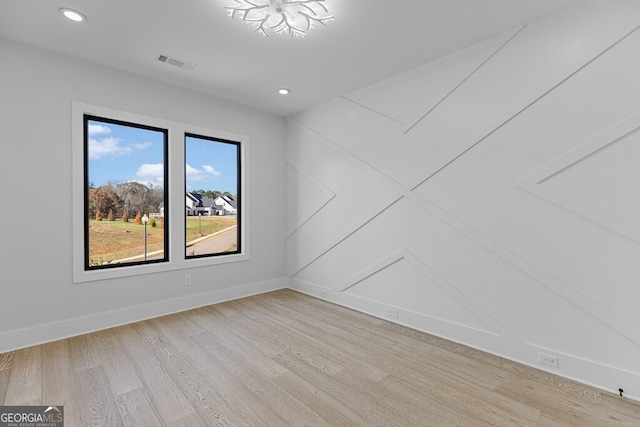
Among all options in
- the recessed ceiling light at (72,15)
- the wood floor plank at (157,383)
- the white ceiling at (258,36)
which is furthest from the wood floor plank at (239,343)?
the recessed ceiling light at (72,15)

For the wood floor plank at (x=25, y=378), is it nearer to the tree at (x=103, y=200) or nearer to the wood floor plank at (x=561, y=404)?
the tree at (x=103, y=200)

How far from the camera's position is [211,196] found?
407cm

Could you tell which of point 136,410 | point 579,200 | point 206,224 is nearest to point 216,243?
point 206,224

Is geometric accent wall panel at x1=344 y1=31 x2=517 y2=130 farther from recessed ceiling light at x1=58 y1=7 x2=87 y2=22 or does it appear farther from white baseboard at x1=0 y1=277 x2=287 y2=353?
white baseboard at x1=0 y1=277 x2=287 y2=353

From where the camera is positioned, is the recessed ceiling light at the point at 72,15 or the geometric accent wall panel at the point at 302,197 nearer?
the recessed ceiling light at the point at 72,15

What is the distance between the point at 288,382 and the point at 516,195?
234 cm

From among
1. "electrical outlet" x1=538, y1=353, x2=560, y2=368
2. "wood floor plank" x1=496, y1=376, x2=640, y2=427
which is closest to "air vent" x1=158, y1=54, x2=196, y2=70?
"wood floor plank" x1=496, y1=376, x2=640, y2=427

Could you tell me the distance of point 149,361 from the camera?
2412 mm

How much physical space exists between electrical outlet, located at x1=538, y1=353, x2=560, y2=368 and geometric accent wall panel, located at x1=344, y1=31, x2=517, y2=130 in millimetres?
2359

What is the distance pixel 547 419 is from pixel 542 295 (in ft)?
2.93

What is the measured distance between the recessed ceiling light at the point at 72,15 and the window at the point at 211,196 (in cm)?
155

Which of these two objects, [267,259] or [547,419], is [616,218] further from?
[267,259]

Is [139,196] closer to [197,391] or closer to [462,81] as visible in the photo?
[197,391]

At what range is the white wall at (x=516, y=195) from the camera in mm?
2025
